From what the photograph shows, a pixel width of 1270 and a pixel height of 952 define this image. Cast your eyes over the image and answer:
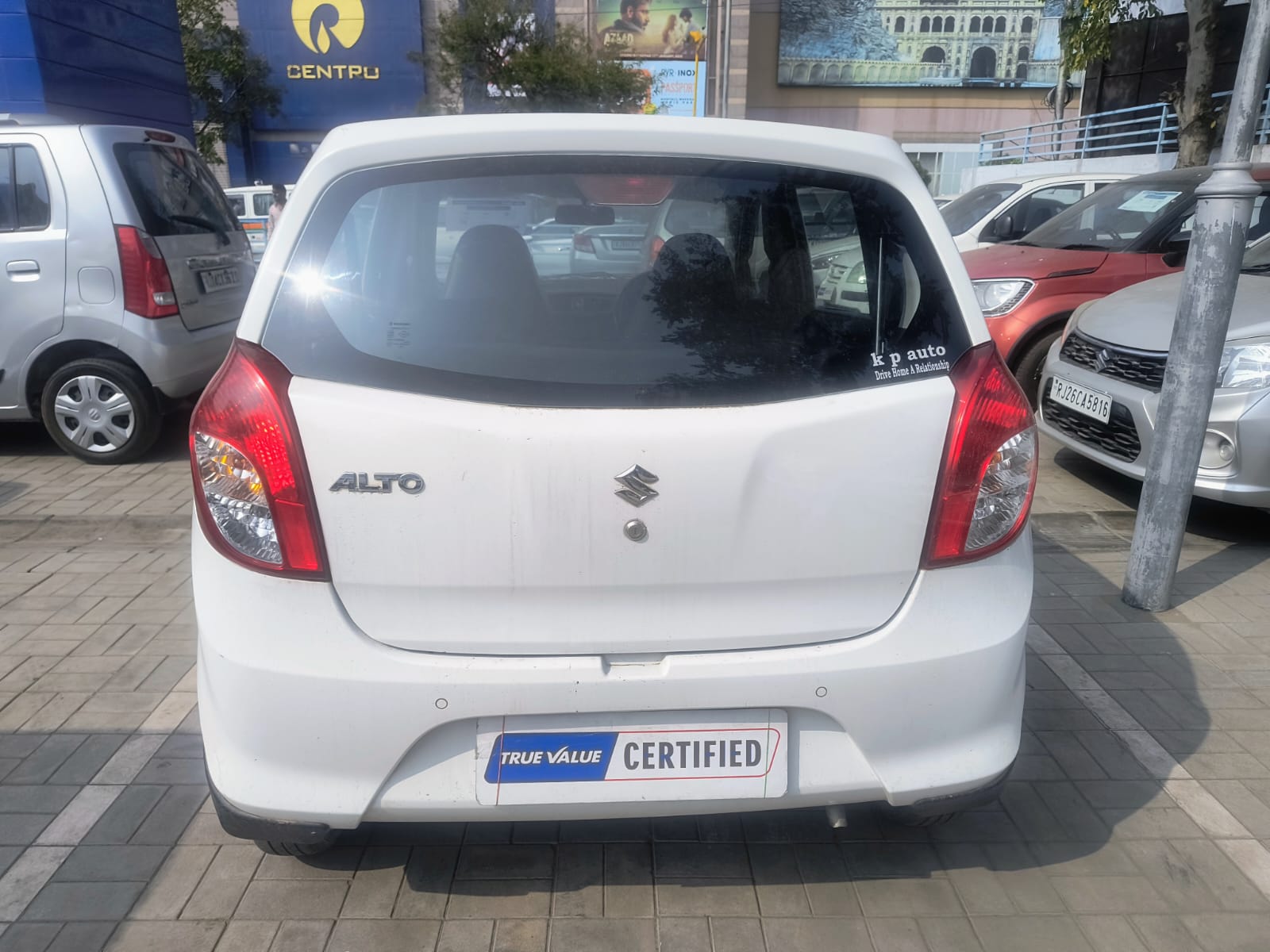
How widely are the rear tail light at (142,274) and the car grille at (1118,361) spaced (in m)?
5.07

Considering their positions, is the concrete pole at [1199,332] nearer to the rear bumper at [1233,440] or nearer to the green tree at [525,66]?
the rear bumper at [1233,440]

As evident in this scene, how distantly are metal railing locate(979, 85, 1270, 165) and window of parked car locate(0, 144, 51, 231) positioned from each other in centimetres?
1662

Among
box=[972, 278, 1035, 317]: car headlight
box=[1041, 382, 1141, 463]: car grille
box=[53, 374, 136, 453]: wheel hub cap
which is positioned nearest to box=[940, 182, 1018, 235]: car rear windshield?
box=[972, 278, 1035, 317]: car headlight

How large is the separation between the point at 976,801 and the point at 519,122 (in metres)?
1.71

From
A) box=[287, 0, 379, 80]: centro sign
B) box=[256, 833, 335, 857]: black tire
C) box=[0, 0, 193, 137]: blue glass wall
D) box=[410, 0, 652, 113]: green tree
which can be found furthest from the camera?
box=[287, 0, 379, 80]: centro sign

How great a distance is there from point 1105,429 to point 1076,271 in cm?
213

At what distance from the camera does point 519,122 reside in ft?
6.61

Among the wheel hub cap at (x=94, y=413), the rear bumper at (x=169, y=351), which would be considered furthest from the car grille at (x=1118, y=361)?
the wheel hub cap at (x=94, y=413)

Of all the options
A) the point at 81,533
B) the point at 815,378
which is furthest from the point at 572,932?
the point at 81,533

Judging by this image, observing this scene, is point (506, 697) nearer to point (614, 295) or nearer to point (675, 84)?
point (614, 295)

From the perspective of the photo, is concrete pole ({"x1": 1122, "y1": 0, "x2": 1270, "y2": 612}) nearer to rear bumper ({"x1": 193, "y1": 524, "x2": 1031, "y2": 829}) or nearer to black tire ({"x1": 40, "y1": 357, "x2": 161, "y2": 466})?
rear bumper ({"x1": 193, "y1": 524, "x2": 1031, "y2": 829})

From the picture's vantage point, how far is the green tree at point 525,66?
31.5 metres

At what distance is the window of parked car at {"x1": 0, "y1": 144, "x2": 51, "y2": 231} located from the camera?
5.62 meters

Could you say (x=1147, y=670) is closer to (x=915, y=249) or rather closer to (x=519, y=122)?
(x=915, y=249)
